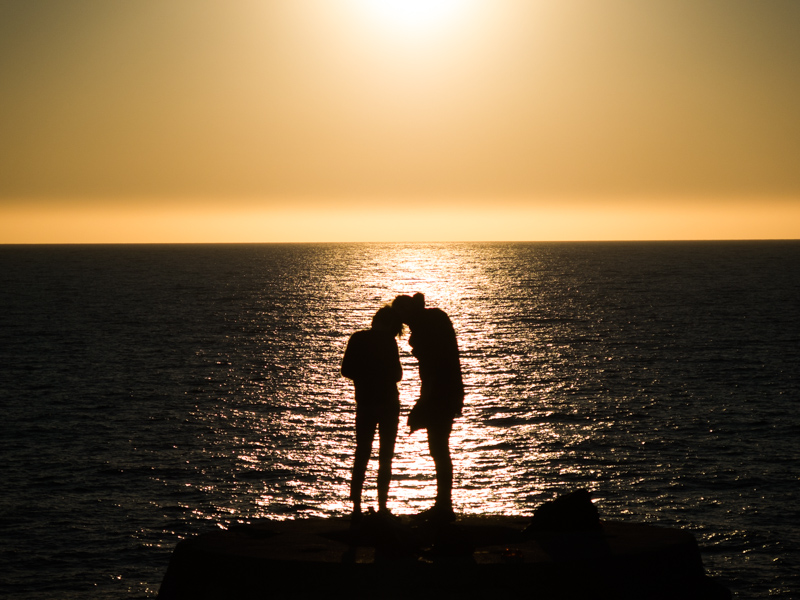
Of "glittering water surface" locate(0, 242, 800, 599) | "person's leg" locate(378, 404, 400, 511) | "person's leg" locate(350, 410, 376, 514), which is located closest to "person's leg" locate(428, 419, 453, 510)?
"person's leg" locate(378, 404, 400, 511)

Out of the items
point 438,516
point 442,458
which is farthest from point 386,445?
point 438,516

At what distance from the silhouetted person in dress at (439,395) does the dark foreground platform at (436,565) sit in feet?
2.86

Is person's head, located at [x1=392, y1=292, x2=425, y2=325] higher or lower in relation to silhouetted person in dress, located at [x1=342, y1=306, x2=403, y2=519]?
higher

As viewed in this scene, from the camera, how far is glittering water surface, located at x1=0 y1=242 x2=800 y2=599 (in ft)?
74.7

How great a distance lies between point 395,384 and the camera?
9430 millimetres

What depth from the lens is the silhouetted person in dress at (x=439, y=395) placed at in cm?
947

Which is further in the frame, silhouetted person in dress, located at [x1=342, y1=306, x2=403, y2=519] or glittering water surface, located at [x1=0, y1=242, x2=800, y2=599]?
glittering water surface, located at [x1=0, y1=242, x2=800, y2=599]

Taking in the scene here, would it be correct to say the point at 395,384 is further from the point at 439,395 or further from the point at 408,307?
the point at 408,307

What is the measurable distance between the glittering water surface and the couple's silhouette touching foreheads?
12040 millimetres

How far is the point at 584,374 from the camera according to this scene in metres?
50.2

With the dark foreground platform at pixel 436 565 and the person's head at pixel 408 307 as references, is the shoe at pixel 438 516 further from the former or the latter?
the person's head at pixel 408 307

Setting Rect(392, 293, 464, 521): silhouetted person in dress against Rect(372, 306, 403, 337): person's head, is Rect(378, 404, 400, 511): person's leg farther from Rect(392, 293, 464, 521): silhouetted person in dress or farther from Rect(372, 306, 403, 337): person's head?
Rect(372, 306, 403, 337): person's head

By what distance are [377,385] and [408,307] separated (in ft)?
3.00

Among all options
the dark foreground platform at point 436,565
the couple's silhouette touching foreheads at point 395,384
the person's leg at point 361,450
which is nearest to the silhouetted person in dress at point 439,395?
the couple's silhouette touching foreheads at point 395,384
